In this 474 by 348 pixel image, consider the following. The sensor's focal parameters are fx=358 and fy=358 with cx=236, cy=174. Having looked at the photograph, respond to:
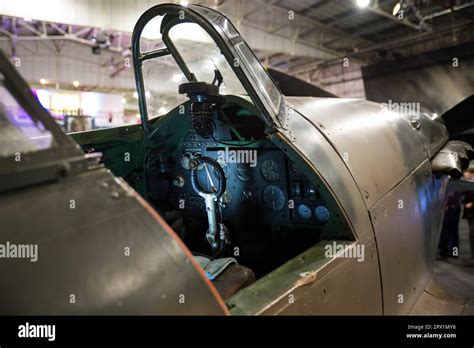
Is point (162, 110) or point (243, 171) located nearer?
A: point (243, 171)

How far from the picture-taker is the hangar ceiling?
8266mm

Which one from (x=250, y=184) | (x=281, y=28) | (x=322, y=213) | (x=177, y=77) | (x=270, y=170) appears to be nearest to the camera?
(x=322, y=213)

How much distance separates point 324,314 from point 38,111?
131 centimetres

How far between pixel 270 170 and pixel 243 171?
24 cm

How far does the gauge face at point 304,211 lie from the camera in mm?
2170

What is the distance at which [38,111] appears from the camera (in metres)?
1.05

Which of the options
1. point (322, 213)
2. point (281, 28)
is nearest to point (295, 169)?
point (322, 213)

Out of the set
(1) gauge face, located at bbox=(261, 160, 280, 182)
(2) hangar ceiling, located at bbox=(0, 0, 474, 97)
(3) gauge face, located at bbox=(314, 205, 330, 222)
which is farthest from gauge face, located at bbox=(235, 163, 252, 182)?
(2) hangar ceiling, located at bbox=(0, 0, 474, 97)

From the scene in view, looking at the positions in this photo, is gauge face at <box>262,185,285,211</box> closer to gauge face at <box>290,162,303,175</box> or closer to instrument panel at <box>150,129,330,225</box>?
instrument panel at <box>150,129,330,225</box>

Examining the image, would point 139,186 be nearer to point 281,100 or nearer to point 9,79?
point 281,100

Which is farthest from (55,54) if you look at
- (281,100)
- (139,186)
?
(281,100)

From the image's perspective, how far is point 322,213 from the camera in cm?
212

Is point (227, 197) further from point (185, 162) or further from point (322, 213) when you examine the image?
point (322, 213)

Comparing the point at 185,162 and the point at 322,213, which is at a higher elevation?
the point at 185,162
